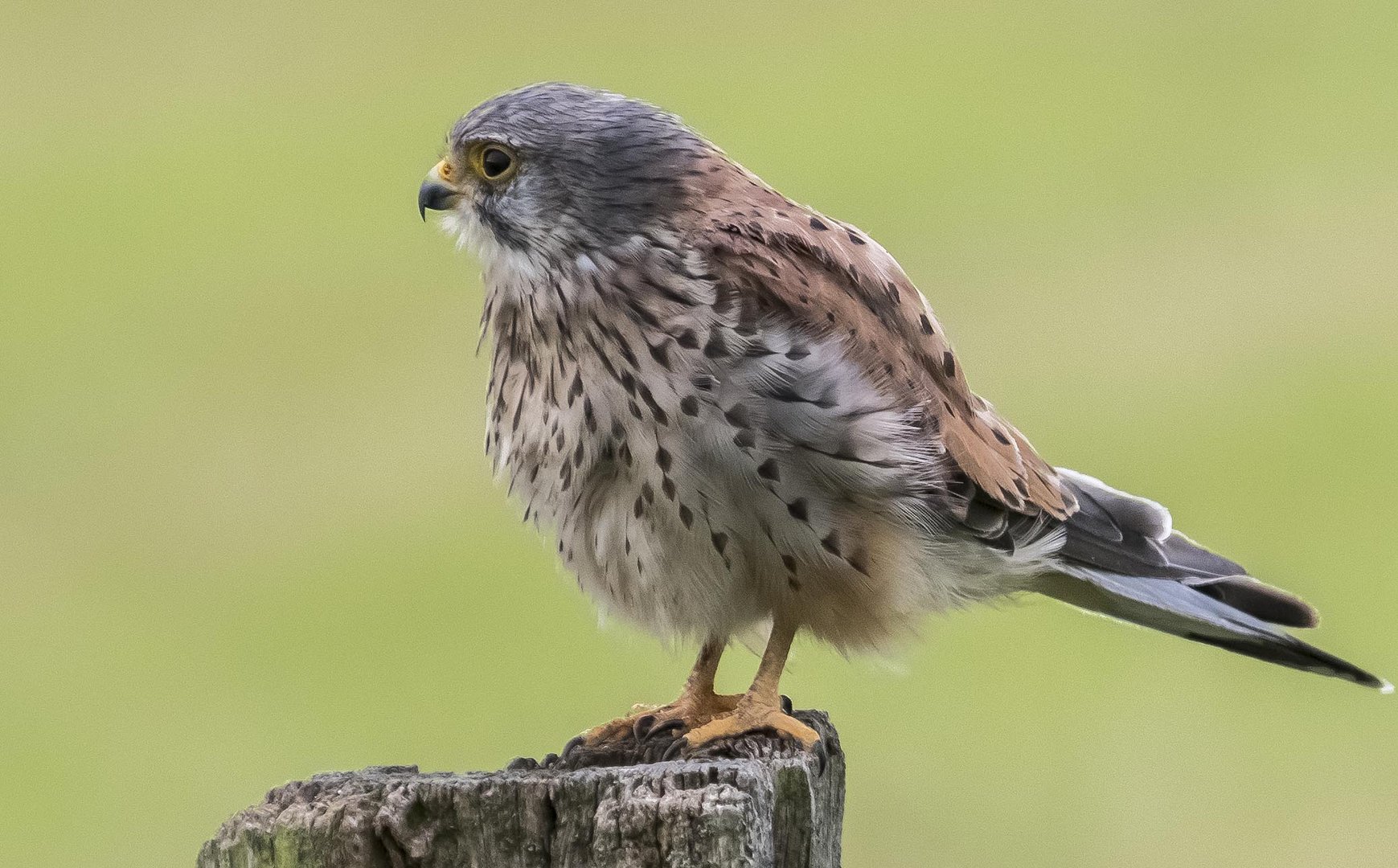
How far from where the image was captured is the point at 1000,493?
3.54 metres

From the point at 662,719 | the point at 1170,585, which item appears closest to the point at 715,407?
the point at 662,719

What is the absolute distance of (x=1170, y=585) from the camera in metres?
3.87

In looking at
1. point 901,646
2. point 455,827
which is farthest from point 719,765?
point 901,646

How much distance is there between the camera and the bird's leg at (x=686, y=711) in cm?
343

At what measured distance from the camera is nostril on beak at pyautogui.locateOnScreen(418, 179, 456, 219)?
356cm

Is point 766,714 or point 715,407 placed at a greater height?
point 715,407

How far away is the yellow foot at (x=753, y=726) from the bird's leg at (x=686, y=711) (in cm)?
18

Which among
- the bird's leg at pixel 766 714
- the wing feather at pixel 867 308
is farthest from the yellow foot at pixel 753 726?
the wing feather at pixel 867 308

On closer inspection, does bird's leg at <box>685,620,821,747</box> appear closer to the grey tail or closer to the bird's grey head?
the grey tail

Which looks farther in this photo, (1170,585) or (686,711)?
(1170,585)

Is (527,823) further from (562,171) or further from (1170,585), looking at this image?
(1170,585)

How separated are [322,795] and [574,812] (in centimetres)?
40

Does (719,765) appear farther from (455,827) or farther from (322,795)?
(322,795)

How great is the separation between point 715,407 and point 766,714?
0.62 metres
